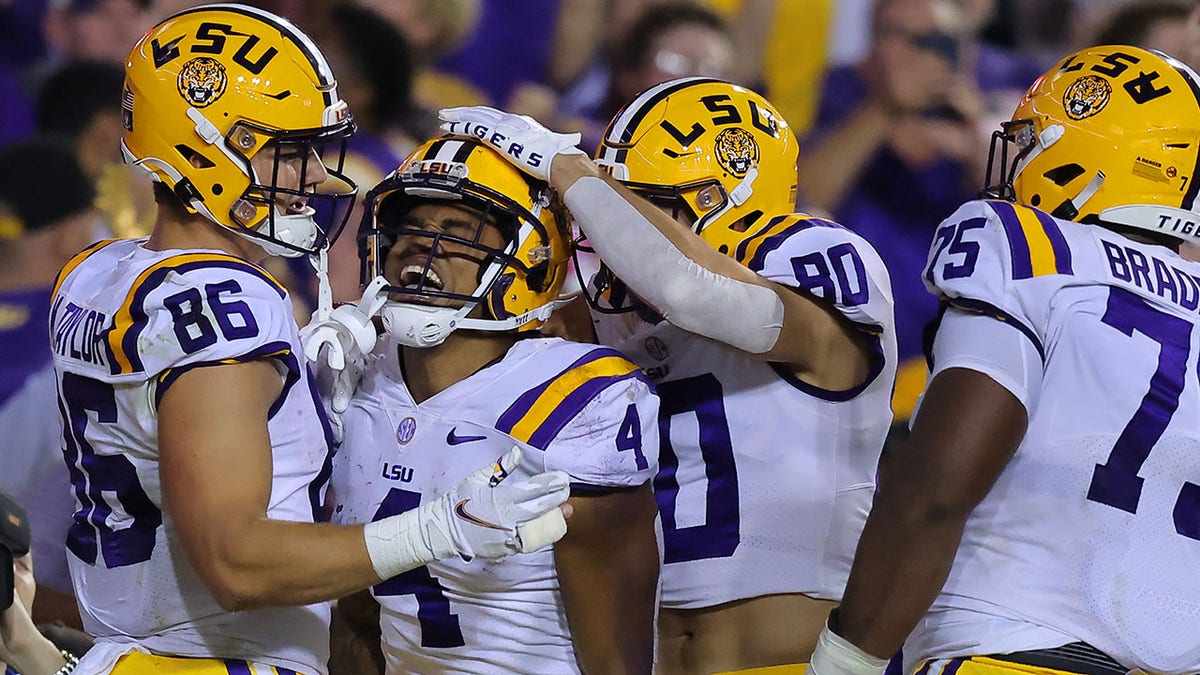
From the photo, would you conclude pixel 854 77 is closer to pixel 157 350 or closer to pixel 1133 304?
pixel 1133 304

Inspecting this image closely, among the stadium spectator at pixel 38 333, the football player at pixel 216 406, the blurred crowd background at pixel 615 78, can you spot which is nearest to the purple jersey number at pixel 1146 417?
the football player at pixel 216 406

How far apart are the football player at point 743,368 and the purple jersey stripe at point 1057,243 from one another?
445 mm

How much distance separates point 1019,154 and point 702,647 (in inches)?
48.1

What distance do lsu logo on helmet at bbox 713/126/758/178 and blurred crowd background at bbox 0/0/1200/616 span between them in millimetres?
2462

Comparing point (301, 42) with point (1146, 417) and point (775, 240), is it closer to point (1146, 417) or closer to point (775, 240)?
point (775, 240)

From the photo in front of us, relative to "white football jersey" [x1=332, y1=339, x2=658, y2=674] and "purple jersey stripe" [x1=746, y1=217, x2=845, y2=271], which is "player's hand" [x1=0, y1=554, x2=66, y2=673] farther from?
"purple jersey stripe" [x1=746, y1=217, x2=845, y2=271]

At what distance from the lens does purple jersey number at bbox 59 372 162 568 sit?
2.45m

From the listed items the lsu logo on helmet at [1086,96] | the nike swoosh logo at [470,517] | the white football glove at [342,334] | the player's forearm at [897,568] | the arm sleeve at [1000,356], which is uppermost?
the lsu logo on helmet at [1086,96]

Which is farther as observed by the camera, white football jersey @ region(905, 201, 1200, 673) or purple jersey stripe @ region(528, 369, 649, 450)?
purple jersey stripe @ region(528, 369, 649, 450)

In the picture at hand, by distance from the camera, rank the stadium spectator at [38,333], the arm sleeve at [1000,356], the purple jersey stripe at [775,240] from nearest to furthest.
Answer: the arm sleeve at [1000,356]
the purple jersey stripe at [775,240]
the stadium spectator at [38,333]

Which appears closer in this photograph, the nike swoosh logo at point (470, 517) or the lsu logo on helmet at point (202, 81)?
the nike swoosh logo at point (470, 517)

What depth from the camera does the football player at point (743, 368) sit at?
9.25ft

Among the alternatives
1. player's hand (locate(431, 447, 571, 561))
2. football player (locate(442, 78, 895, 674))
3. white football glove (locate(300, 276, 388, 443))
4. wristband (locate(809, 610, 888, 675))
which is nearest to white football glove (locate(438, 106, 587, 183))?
football player (locate(442, 78, 895, 674))

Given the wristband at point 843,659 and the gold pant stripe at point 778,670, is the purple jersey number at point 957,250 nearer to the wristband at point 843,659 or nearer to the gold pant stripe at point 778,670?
the wristband at point 843,659
